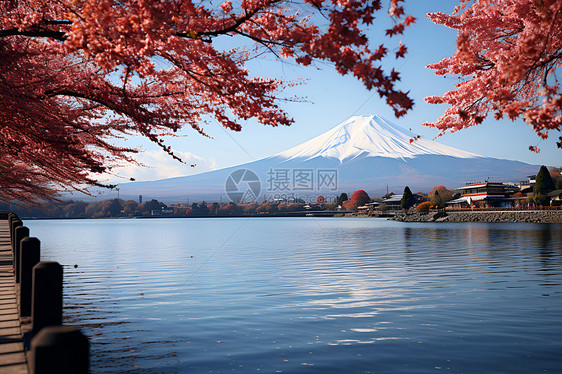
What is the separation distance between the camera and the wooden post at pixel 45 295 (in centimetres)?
508

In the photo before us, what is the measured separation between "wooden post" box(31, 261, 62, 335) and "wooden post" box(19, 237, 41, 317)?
2780mm

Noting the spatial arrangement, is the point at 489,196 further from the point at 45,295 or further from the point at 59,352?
the point at 59,352

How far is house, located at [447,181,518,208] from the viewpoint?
116 m

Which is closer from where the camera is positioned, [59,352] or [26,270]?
[59,352]

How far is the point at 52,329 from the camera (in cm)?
278

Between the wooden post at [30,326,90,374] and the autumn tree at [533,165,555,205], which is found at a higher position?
the autumn tree at [533,165,555,205]

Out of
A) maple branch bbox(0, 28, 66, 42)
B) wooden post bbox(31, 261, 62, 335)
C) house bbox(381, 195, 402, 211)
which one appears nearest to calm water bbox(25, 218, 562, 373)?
wooden post bbox(31, 261, 62, 335)

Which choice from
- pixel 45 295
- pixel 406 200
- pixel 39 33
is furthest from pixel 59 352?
pixel 406 200

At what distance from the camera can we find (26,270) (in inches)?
298

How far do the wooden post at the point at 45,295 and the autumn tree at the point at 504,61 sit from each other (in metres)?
6.00

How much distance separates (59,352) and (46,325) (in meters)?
2.75

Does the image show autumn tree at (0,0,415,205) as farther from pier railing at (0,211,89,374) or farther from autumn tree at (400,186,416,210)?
autumn tree at (400,186,416,210)

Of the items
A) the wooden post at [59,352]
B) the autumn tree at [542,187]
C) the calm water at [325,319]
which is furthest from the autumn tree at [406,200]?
the wooden post at [59,352]

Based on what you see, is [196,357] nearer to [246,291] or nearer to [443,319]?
[443,319]
